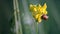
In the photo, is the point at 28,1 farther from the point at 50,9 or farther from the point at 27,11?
the point at 50,9

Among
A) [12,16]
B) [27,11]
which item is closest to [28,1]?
[27,11]

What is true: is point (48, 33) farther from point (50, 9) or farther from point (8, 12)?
point (8, 12)

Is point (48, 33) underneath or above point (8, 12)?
underneath

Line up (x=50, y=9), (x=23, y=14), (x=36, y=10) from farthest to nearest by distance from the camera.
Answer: (x=50, y=9)
(x=23, y=14)
(x=36, y=10)

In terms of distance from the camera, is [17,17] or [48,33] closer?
[17,17]

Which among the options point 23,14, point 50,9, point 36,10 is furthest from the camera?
point 50,9

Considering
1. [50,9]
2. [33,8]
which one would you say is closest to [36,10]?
[33,8]
